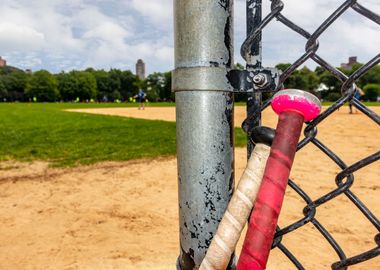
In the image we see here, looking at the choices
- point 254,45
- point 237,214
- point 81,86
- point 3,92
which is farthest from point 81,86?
point 237,214

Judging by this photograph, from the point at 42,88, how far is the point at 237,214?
327 ft

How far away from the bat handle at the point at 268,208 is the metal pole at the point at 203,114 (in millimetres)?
176

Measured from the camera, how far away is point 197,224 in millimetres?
859

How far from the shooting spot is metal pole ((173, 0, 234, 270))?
0.80 meters

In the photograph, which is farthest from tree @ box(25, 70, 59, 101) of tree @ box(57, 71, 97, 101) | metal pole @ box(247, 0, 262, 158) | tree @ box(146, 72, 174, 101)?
metal pole @ box(247, 0, 262, 158)

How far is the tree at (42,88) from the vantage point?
91875mm

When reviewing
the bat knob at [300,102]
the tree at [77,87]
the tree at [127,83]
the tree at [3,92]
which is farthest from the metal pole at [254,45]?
the tree at [3,92]

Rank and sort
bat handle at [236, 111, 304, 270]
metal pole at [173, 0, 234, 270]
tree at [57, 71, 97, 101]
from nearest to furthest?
bat handle at [236, 111, 304, 270], metal pole at [173, 0, 234, 270], tree at [57, 71, 97, 101]

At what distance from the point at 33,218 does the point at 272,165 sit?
356cm

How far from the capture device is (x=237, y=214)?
76 cm

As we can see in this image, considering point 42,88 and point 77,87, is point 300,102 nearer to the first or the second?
point 42,88

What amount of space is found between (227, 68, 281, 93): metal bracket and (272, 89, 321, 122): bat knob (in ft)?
0.44

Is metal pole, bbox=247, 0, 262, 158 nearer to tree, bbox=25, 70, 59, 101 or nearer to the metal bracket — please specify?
the metal bracket

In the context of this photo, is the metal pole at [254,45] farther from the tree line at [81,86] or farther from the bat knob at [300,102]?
the tree line at [81,86]
